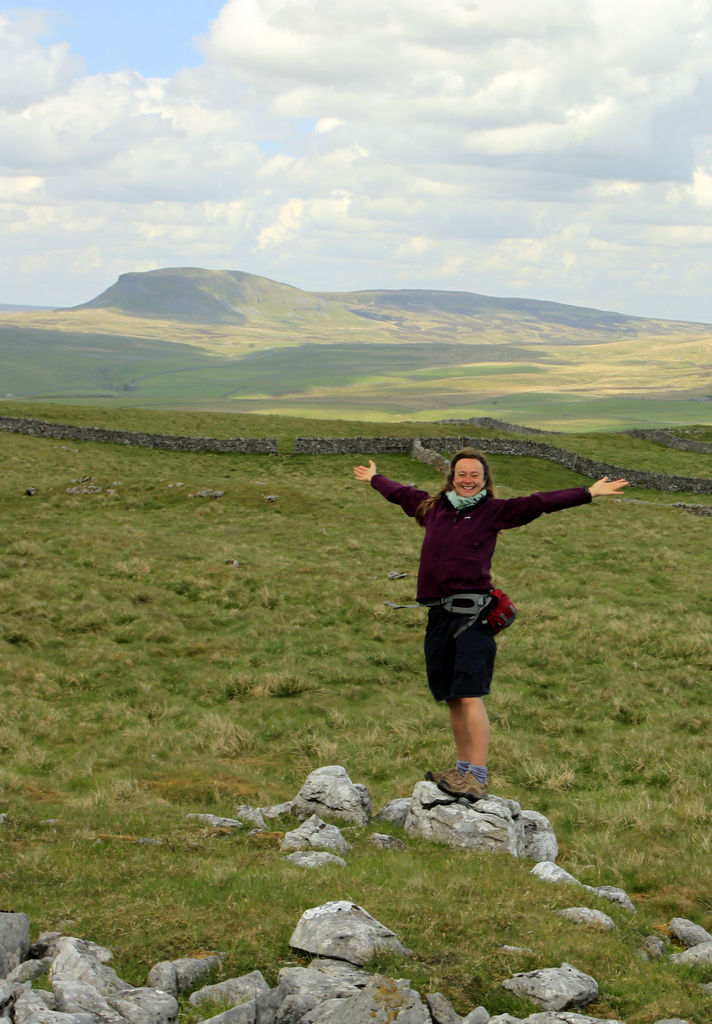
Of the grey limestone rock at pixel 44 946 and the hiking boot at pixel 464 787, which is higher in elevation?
the hiking boot at pixel 464 787

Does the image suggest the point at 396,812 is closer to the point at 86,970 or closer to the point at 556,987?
the point at 556,987

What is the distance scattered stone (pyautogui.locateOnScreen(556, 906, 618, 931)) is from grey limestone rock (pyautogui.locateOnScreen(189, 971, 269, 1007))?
8.85ft

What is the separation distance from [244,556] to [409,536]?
288 inches

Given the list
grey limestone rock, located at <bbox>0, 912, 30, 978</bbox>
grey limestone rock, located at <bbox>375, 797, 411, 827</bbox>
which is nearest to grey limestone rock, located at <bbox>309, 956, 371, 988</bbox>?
grey limestone rock, located at <bbox>0, 912, 30, 978</bbox>

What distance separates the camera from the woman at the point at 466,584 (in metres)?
8.15

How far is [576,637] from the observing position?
62.0 ft

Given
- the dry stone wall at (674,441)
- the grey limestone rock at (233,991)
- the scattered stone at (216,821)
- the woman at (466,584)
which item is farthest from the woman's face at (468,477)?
the dry stone wall at (674,441)

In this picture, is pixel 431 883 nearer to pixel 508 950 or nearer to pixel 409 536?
pixel 508 950

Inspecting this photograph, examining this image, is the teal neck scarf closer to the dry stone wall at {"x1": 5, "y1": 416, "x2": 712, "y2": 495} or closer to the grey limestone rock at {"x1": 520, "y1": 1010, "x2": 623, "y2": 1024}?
the grey limestone rock at {"x1": 520, "y1": 1010, "x2": 623, "y2": 1024}

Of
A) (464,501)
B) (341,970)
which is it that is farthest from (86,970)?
(464,501)

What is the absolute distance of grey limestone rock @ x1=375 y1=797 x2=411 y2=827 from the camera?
30.6 feet

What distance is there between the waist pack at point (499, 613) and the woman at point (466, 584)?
0.06 metres

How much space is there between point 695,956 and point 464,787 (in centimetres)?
273

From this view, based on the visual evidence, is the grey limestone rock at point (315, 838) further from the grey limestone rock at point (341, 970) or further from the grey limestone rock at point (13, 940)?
the grey limestone rock at point (13, 940)
